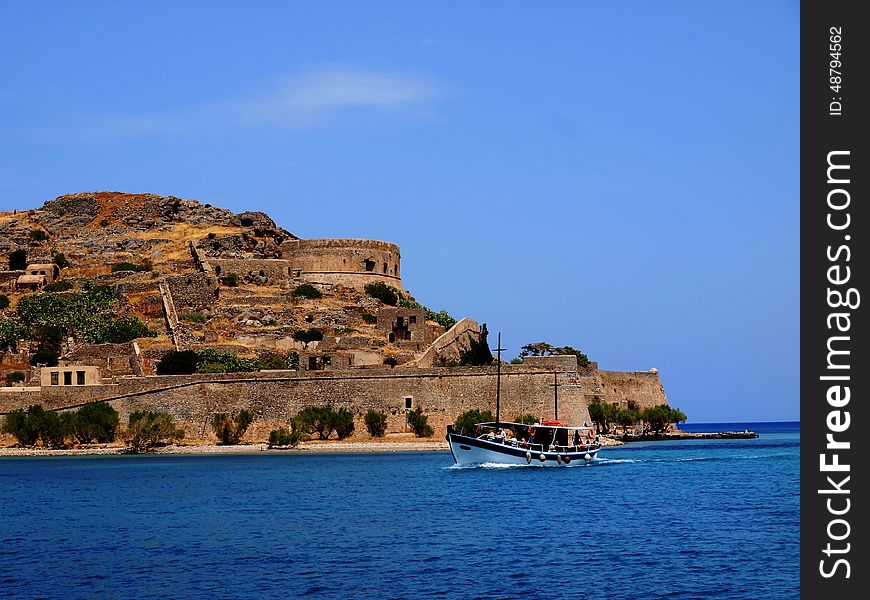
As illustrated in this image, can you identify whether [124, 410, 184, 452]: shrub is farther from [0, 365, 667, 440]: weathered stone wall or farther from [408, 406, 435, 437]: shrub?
[408, 406, 435, 437]: shrub

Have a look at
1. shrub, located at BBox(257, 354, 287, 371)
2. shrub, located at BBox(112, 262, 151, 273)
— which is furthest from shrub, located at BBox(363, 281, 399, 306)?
shrub, located at BBox(112, 262, 151, 273)

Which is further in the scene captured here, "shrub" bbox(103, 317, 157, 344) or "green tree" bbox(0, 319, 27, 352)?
"green tree" bbox(0, 319, 27, 352)

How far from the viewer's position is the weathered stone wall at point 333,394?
51.8 meters

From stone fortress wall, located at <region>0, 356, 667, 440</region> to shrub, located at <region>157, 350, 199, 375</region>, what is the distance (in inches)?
82.0

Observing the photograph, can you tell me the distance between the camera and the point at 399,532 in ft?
84.9

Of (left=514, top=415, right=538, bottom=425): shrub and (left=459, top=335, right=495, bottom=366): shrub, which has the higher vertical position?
(left=459, top=335, right=495, bottom=366): shrub

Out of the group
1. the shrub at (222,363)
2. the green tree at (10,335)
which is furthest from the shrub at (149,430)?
the green tree at (10,335)

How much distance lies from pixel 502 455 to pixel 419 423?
7.93m

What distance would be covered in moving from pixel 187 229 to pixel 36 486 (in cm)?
3855

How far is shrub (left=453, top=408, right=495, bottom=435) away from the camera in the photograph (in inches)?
1976

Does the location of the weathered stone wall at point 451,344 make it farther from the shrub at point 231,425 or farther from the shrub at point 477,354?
the shrub at point 231,425

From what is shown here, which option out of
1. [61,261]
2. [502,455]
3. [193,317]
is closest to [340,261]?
[193,317]
